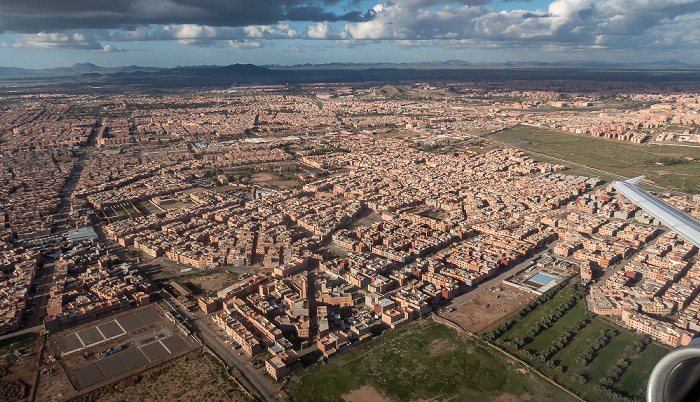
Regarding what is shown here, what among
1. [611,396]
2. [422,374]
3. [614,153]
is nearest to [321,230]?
[422,374]

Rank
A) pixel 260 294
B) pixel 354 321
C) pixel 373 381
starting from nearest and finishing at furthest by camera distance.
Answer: pixel 373 381 < pixel 354 321 < pixel 260 294

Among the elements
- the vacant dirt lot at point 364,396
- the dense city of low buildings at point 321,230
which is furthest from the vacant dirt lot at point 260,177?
the vacant dirt lot at point 364,396

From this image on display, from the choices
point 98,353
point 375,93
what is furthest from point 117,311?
point 375,93

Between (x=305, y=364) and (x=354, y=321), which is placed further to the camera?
(x=354, y=321)

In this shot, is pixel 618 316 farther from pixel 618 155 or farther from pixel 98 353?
pixel 618 155

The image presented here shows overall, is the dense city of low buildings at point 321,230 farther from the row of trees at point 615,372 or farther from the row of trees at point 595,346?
the row of trees at point 615,372

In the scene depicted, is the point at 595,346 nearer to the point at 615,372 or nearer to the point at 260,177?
the point at 615,372

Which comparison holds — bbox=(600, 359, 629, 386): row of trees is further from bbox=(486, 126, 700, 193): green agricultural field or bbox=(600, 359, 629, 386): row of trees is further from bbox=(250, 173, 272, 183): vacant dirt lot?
bbox=(250, 173, 272, 183): vacant dirt lot

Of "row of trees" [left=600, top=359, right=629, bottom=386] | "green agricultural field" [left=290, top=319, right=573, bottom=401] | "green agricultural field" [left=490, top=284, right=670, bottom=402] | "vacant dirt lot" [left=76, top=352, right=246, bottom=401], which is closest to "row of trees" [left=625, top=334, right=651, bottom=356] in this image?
"green agricultural field" [left=490, top=284, right=670, bottom=402]
